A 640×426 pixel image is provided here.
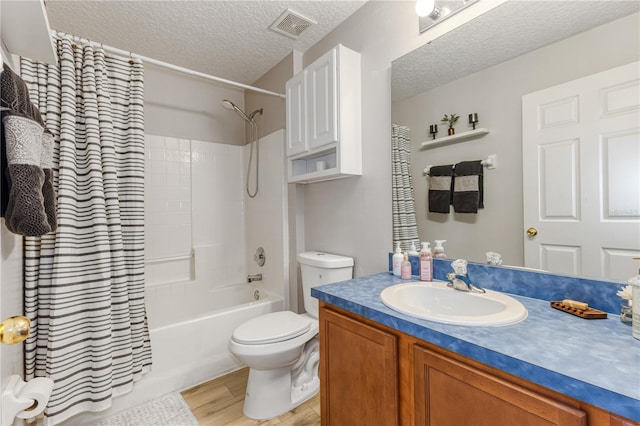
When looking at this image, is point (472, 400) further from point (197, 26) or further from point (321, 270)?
point (197, 26)

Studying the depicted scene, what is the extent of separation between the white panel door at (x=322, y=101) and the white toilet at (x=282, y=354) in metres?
0.74

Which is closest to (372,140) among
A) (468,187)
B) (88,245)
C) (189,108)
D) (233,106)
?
(468,187)

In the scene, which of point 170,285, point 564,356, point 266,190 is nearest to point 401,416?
point 564,356

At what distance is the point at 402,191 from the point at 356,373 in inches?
35.3

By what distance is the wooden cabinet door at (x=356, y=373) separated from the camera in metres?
0.95

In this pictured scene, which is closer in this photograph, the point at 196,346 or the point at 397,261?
the point at 397,261

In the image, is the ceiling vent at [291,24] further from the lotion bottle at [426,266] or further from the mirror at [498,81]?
the lotion bottle at [426,266]

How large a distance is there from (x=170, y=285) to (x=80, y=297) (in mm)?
1076

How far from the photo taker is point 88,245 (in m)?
1.43

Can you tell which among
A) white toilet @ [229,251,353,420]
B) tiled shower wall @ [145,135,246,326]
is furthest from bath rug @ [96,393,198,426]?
tiled shower wall @ [145,135,246,326]

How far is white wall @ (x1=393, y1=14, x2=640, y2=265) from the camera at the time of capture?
36.9 inches

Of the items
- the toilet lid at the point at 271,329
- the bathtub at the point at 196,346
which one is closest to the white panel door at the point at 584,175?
the toilet lid at the point at 271,329

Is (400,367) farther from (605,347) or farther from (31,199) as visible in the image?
(31,199)

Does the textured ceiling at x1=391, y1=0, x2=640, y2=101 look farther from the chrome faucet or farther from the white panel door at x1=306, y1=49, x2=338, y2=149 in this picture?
the chrome faucet
